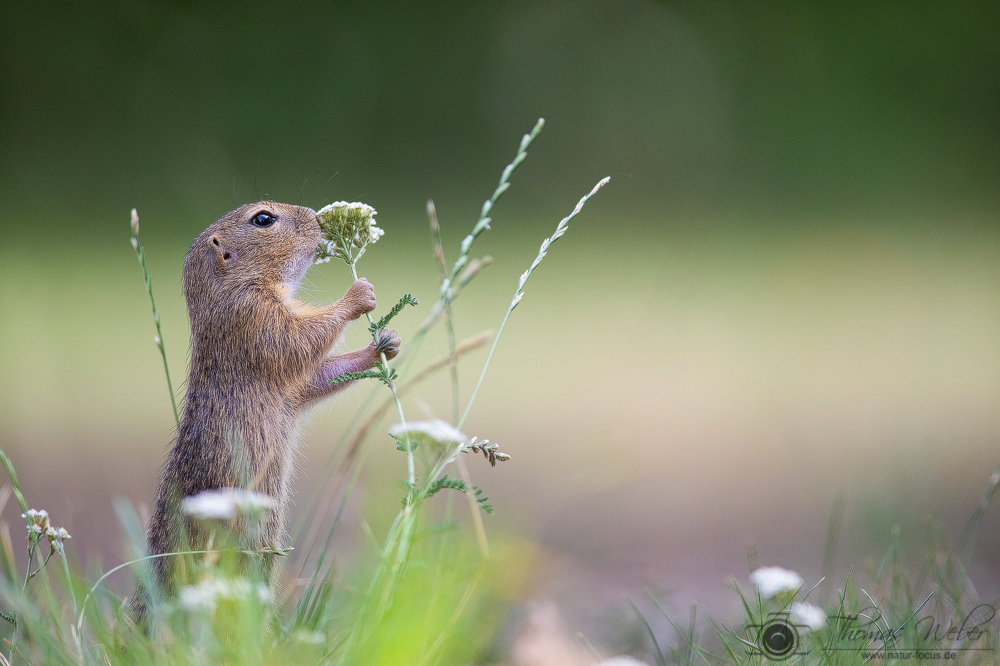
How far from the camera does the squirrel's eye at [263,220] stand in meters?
1.29

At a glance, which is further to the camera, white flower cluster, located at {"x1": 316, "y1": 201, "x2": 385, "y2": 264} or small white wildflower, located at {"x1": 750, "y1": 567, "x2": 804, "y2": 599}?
white flower cluster, located at {"x1": 316, "y1": 201, "x2": 385, "y2": 264}

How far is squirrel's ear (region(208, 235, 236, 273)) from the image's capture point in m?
1.26

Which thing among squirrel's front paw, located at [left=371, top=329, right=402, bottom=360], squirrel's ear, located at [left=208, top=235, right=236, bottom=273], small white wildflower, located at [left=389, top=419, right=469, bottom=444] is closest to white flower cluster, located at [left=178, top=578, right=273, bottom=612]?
small white wildflower, located at [left=389, top=419, right=469, bottom=444]

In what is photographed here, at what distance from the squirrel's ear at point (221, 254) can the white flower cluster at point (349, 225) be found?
27 cm

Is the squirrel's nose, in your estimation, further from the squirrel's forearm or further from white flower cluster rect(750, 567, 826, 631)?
white flower cluster rect(750, 567, 826, 631)

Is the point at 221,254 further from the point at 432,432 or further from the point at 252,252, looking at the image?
the point at 432,432

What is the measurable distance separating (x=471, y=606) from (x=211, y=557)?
31 centimetres

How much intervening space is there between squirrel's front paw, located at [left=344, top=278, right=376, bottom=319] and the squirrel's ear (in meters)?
0.22

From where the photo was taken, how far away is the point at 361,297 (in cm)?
121

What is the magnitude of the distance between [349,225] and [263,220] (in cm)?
31

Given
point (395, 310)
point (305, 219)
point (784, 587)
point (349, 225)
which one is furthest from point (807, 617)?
point (305, 219)

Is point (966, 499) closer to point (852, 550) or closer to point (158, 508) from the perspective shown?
point (852, 550)

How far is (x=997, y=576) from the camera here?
5.60 ft

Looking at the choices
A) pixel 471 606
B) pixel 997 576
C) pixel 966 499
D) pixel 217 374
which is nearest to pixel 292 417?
pixel 217 374
